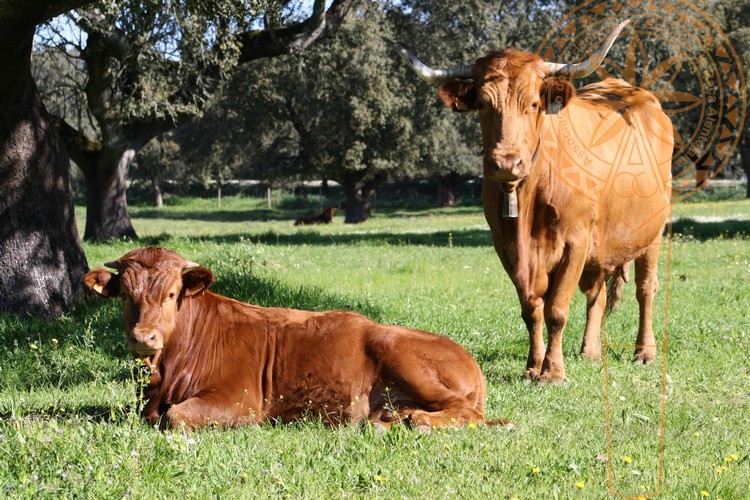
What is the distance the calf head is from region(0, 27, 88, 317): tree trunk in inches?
179

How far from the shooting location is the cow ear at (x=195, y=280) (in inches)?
221

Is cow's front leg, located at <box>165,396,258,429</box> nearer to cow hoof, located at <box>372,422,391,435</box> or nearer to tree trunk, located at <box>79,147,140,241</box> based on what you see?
cow hoof, located at <box>372,422,391,435</box>

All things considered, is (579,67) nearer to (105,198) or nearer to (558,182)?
(558,182)

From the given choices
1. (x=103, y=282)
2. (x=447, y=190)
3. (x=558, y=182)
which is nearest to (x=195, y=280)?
(x=103, y=282)

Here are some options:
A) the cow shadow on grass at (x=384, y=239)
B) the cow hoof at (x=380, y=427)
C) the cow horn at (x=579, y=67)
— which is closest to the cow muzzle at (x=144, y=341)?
the cow hoof at (x=380, y=427)

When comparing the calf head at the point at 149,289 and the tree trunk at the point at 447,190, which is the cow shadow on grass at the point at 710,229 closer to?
the calf head at the point at 149,289

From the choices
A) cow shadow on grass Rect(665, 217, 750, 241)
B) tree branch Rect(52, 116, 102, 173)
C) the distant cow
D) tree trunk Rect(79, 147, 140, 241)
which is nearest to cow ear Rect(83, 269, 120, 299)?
tree trunk Rect(79, 147, 140, 241)

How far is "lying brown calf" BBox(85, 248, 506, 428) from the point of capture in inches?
213

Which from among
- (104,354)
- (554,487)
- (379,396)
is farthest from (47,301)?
(554,487)

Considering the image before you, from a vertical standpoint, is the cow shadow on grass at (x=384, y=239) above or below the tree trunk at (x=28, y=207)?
below

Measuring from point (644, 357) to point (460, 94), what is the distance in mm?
3321

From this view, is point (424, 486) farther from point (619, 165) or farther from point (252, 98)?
point (252, 98)

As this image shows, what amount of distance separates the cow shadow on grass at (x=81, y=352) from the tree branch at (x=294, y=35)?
28.2 ft

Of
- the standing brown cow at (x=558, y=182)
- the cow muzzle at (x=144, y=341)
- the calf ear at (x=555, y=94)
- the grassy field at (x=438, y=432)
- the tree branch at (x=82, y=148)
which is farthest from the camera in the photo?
the tree branch at (x=82, y=148)
